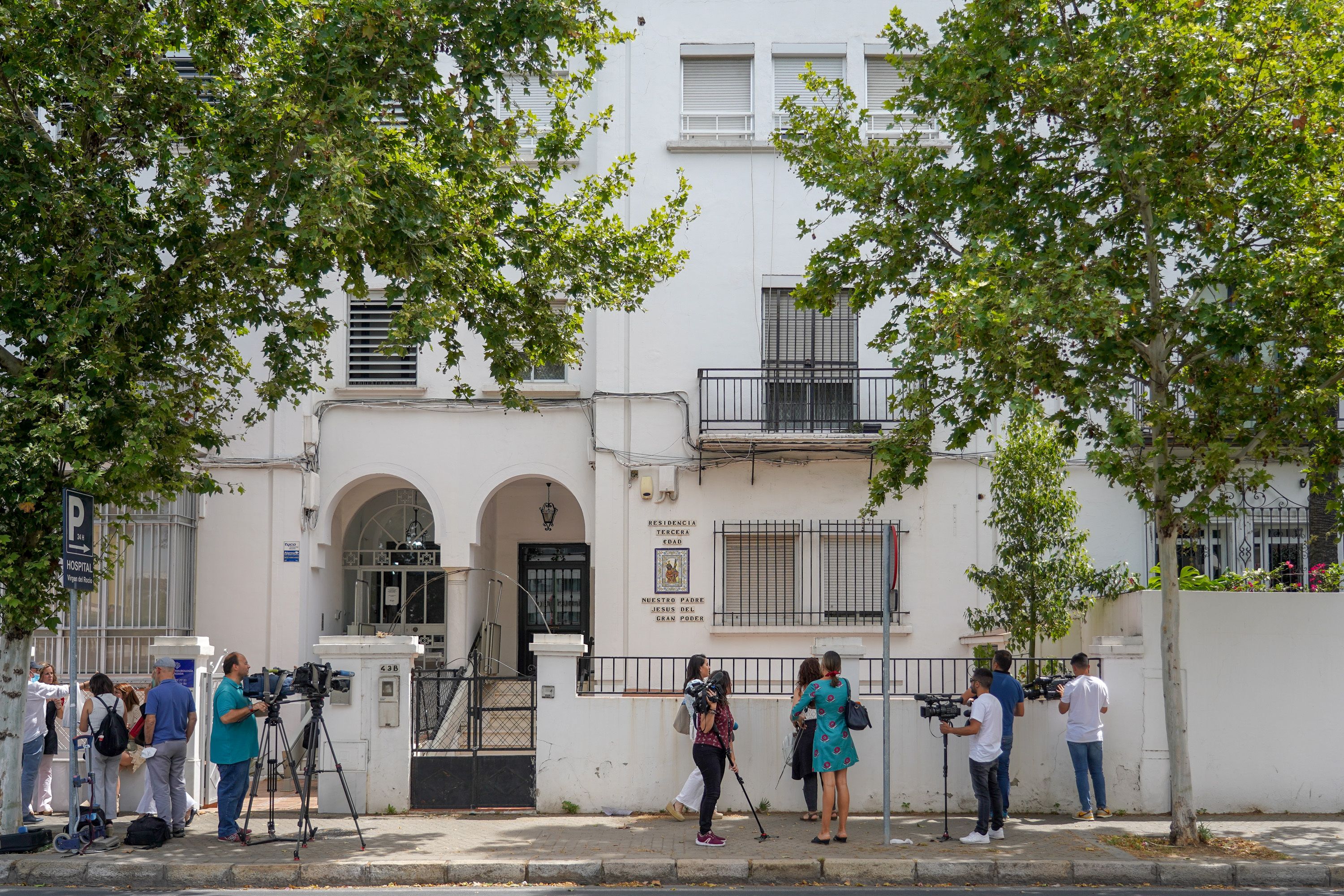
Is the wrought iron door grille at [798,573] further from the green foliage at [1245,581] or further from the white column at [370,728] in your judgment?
the white column at [370,728]

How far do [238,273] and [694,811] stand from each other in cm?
732

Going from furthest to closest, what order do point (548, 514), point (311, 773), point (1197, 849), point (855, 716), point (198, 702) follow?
point (548, 514), point (198, 702), point (311, 773), point (855, 716), point (1197, 849)

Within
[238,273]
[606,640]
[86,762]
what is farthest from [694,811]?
[238,273]

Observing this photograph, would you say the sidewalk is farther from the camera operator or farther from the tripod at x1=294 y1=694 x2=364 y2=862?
the camera operator

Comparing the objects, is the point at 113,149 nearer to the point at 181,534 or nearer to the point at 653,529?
the point at 181,534

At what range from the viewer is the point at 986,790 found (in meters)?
11.4

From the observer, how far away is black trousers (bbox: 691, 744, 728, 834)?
446 inches

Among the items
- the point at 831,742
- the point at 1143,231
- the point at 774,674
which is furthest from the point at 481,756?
the point at 1143,231

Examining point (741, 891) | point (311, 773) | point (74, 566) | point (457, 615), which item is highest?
point (74, 566)

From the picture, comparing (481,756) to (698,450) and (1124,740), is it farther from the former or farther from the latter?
(1124,740)

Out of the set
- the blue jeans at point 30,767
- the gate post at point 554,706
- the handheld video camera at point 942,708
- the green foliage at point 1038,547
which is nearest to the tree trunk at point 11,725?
the blue jeans at point 30,767

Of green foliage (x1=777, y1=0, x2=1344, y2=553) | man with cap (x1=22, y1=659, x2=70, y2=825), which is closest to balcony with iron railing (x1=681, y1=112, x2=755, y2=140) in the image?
green foliage (x1=777, y1=0, x2=1344, y2=553)

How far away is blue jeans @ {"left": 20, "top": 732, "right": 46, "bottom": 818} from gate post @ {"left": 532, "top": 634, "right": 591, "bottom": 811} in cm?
528

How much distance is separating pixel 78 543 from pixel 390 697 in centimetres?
388
